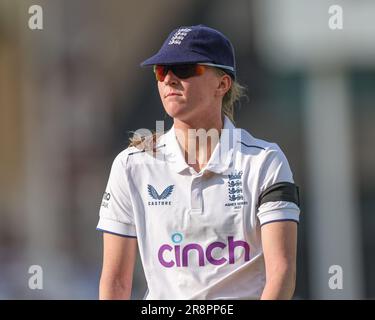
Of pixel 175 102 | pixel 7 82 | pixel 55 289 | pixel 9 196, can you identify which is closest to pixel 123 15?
pixel 7 82

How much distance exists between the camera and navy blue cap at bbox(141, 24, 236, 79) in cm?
317

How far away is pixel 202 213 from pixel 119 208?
320 millimetres

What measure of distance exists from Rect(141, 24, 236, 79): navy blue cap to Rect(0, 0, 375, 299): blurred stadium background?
337cm

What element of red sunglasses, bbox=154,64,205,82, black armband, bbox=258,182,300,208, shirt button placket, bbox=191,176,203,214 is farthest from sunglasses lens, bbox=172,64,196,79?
black armband, bbox=258,182,300,208

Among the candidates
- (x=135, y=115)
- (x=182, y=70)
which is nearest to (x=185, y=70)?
(x=182, y=70)

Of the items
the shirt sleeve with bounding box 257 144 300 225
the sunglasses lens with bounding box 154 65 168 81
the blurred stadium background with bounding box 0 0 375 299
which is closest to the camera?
the shirt sleeve with bounding box 257 144 300 225

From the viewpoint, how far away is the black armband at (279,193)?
313cm

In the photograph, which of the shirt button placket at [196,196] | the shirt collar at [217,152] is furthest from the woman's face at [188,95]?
the shirt button placket at [196,196]

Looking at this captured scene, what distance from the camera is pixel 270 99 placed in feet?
23.0

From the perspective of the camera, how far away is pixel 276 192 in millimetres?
3143

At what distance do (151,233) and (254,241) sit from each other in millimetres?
354

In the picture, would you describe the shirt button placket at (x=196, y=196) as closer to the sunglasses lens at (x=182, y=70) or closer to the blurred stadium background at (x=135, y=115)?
the sunglasses lens at (x=182, y=70)

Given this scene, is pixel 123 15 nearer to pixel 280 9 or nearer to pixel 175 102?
pixel 280 9

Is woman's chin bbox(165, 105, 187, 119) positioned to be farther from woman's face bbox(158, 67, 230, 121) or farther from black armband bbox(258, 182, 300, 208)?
black armband bbox(258, 182, 300, 208)
